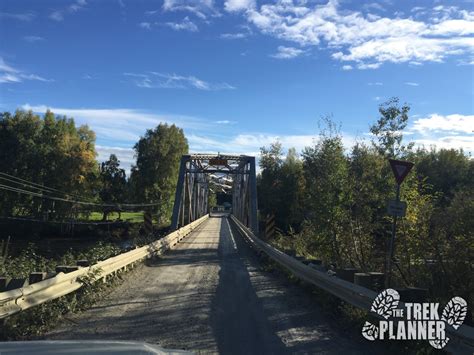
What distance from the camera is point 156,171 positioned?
2136 inches

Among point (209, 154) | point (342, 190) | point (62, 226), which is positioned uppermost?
point (209, 154)

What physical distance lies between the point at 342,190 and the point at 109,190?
53729mm

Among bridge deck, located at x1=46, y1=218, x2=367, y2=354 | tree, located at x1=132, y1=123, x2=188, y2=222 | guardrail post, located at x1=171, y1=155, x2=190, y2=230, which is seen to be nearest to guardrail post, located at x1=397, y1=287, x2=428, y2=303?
bridge deck, located at x1=46, y1=218, x2=367, y2=354

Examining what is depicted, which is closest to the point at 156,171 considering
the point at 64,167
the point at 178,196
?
the point at 64,167

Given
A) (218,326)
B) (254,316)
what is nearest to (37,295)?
(218,326)

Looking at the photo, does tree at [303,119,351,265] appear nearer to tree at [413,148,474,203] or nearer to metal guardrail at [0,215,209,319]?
metal guardrail at [0,215,209,319]

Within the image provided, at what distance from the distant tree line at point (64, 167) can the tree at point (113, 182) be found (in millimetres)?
6402

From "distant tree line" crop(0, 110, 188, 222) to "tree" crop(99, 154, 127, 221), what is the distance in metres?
6.40

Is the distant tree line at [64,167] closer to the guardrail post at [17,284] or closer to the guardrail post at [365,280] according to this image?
the guardrail post at [17,284]

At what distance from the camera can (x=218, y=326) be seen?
250 inches

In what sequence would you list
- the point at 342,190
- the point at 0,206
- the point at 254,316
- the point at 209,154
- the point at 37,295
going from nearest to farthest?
the point at 37,295, the point at 254,316, the point at 342,190, the point at 209,154, the point at 0,206

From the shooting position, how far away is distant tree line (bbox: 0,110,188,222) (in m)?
48.8

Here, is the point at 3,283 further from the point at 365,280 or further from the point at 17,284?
the point at 365,280

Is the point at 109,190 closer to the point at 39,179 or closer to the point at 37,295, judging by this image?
the point at 39,179
